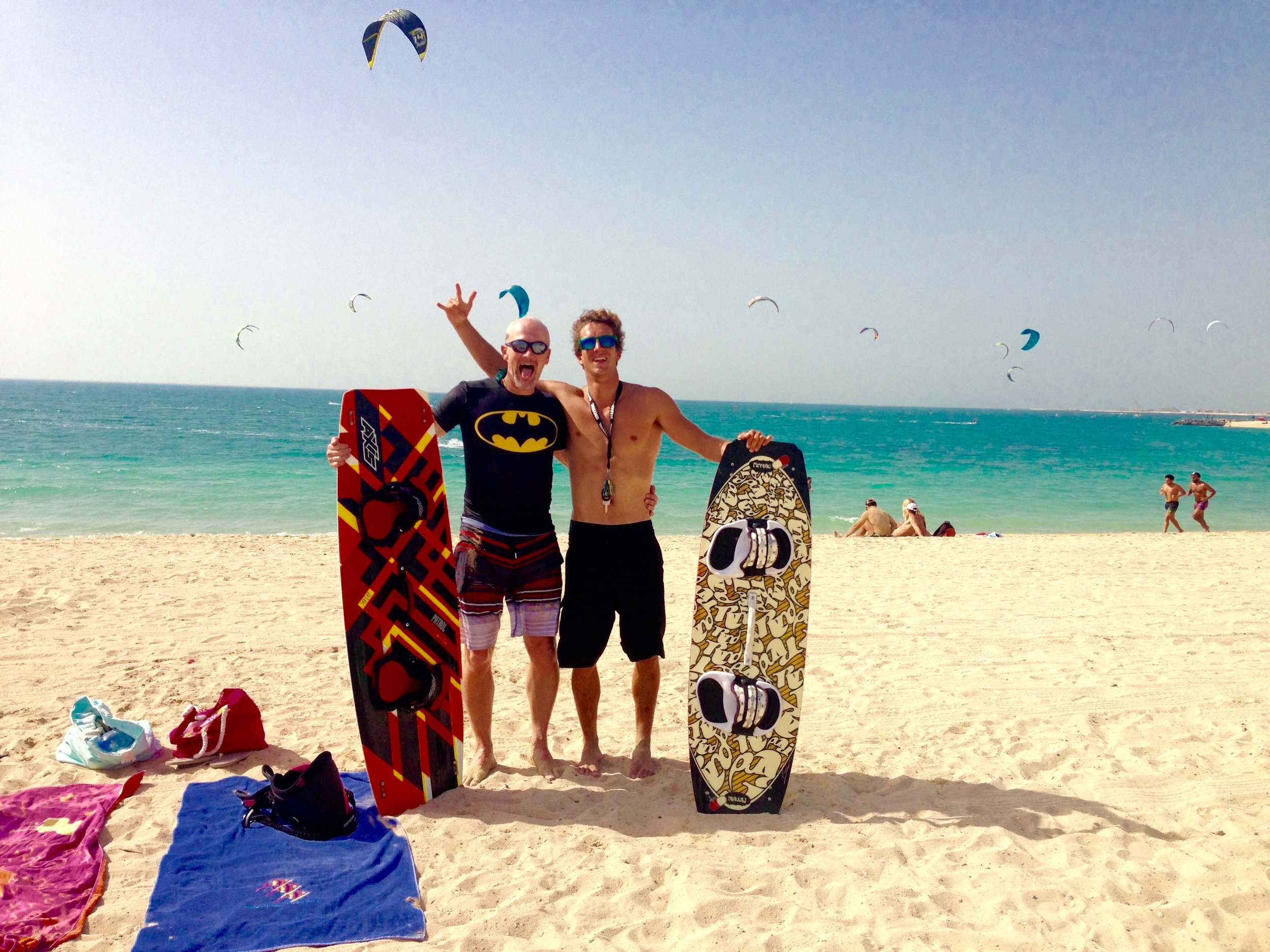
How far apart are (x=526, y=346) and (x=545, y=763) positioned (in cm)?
196

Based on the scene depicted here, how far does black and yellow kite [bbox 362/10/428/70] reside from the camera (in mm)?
5930

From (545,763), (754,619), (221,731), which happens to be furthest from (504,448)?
(221,731)

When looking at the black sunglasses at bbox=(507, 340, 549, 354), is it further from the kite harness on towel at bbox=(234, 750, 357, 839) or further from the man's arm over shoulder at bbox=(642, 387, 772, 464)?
the kite harness on towel at bbox=(234, 750, 357, 839)

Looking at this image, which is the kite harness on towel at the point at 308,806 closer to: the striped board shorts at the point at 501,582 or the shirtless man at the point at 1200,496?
the striped board shorts at the point at 501,582

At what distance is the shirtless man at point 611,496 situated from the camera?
334 centimetres

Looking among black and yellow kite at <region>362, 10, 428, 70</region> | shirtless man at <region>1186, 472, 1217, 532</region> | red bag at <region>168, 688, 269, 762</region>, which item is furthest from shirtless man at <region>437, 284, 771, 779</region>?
A: shirtless man at <region>1186, 472, 1217, 532</region>

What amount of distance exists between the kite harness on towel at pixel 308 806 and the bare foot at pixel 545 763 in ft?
2.80

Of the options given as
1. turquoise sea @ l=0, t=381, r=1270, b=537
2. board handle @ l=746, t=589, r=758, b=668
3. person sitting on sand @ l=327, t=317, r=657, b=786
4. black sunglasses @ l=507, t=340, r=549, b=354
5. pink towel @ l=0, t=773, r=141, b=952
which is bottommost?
turquoise sea @ l=0, t=381, r=1270, b=537

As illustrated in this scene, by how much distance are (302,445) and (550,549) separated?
115ft

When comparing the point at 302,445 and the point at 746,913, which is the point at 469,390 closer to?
the point at 746,913

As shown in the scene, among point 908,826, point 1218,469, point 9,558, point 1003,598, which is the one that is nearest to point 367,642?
point 908,826

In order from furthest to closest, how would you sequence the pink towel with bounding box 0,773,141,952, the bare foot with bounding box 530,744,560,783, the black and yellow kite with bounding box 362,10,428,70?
the black and yellow kite with bounding box 362,10,428,70, the bare foot with bounding box 530,744,560,783, the pink towel with bounding box 0,773,141,952

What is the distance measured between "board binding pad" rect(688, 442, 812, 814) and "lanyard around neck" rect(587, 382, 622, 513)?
463mm

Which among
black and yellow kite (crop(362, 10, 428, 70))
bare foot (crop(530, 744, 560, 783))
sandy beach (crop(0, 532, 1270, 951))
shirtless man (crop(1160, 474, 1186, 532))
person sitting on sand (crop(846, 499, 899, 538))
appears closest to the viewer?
sandy beach (crop(0, 532, 1270, 951))
